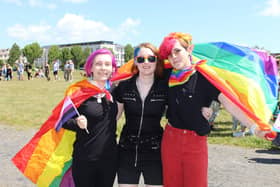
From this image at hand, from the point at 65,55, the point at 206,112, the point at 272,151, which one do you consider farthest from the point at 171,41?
the point at 65,55

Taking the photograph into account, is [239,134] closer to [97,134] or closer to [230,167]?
[230,167]

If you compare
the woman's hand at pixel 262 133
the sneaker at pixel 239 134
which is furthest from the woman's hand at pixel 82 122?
the sneaker at pixel 239 134

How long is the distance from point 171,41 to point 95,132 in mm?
1151

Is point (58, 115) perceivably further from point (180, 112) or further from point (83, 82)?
point (180, 112)

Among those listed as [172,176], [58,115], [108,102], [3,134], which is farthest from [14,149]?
[172,176]

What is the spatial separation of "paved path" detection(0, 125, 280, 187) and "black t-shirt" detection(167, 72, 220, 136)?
2.15 m

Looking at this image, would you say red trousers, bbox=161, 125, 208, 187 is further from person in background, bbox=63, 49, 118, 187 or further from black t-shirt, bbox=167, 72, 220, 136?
person in background, bbox=63, 49, 118, 187

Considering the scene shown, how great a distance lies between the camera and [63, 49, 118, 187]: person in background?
2.76 m

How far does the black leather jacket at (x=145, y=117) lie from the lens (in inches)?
111

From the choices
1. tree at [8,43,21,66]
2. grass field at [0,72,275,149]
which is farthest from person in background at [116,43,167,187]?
tree at [8,43,21,66]

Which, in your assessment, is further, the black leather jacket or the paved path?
the paved path

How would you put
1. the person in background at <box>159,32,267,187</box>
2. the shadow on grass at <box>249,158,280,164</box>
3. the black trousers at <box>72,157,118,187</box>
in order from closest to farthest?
the person in background at <box>159,32,267,187</box>
the black trousers at <box>72,157,118,187</box>
the shadow on grass at <box>249,158,280,164</box>

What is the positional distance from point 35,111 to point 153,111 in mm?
8903

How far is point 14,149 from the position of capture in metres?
6.12
